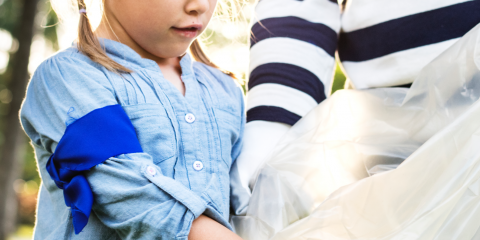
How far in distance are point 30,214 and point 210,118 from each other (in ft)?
37.8

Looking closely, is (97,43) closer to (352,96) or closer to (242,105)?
(242,105)

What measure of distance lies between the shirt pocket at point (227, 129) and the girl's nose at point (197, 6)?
0.62 ft

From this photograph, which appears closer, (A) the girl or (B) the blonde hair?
(A) the girl

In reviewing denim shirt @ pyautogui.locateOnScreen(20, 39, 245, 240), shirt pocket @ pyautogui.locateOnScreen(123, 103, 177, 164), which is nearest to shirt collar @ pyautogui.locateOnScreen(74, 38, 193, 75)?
denim shirt @ pyautogui.locateOnScreen(20, 39, 245, 240)

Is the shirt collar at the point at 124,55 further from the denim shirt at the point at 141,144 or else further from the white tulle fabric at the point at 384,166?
the white tulle fabric at the point at 384,166

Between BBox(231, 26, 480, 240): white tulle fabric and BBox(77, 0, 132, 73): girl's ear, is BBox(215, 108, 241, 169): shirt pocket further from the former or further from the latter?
BBox(77, 0, 132, 73): girl's ear

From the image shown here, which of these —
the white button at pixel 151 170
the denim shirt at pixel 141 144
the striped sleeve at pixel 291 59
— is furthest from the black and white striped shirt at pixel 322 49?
the white button at pixel 151 170

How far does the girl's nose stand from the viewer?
70 cm

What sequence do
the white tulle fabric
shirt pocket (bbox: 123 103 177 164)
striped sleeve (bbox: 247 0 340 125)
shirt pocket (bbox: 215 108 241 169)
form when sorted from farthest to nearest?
striped sleeve (bbox: 247 0 340 125), shirt pocket (bbox: 215 108 241 169), shirt pocket (bbox: 123 103 177 164), the white tulle fabric

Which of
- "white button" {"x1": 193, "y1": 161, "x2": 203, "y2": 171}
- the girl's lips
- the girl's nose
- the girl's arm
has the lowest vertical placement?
"white button" {"x1": 193, "y1": 161, "x2": 203, "y2": 171}

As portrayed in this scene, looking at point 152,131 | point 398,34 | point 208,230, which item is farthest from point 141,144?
point 398,34

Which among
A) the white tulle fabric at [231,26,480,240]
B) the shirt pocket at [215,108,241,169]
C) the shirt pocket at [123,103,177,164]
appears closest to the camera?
the white tulle fabric at [231,26,480,240]

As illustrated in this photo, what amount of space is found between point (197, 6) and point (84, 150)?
30 cm

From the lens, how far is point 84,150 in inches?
23.0
